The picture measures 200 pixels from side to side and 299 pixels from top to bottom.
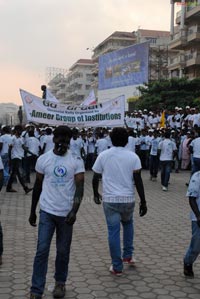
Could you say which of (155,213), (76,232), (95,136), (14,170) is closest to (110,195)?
(76,232)

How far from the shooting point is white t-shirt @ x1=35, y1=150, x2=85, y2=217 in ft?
14.0

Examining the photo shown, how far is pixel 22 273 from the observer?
5.13 metres

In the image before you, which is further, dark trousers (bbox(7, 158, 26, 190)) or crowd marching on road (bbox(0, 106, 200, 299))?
dark trousers (bbox(7, 158, 26, 190))

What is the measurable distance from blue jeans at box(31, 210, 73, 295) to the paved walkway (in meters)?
0.32

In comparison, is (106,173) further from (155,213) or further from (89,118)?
(89,118)

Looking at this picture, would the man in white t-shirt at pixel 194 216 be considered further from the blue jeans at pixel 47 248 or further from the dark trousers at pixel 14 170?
the dark trousers at pixel 14 170

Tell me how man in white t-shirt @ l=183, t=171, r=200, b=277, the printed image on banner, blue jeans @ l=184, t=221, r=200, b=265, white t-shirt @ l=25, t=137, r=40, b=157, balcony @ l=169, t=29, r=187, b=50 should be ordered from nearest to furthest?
man in white t-shirt @ l=183, t=171, r=200, b=277, blue jeans @ l=184, t=221, r=200, b=265, white t-shirt @ l=25, t=137, r=40, b=157, balcony @ l=169, t=29, r=187, b=50, the printed image on banner

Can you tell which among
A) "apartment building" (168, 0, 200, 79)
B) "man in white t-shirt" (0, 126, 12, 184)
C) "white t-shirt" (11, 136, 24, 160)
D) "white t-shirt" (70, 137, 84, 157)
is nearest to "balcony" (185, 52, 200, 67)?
"apartment building" (168, 0, 200, 79)

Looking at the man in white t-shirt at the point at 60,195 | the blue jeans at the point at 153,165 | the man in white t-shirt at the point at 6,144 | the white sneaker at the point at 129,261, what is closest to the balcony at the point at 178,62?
the blue jeans at the point at 153,165

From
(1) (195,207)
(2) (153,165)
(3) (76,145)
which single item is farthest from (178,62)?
(1) (195,207)

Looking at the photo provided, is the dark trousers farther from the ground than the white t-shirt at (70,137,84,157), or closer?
closer

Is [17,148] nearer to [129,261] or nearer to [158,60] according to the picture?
[129,261]

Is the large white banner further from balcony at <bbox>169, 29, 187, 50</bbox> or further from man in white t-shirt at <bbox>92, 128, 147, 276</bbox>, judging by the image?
balcony at <bbox>169, 29, 187, 50</bbox>

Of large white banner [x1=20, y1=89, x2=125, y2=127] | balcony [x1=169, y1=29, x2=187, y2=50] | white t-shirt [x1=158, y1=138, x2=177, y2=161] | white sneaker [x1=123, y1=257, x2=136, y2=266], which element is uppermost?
balcony [x1=169, y1=29, x2=187, y2=50]
